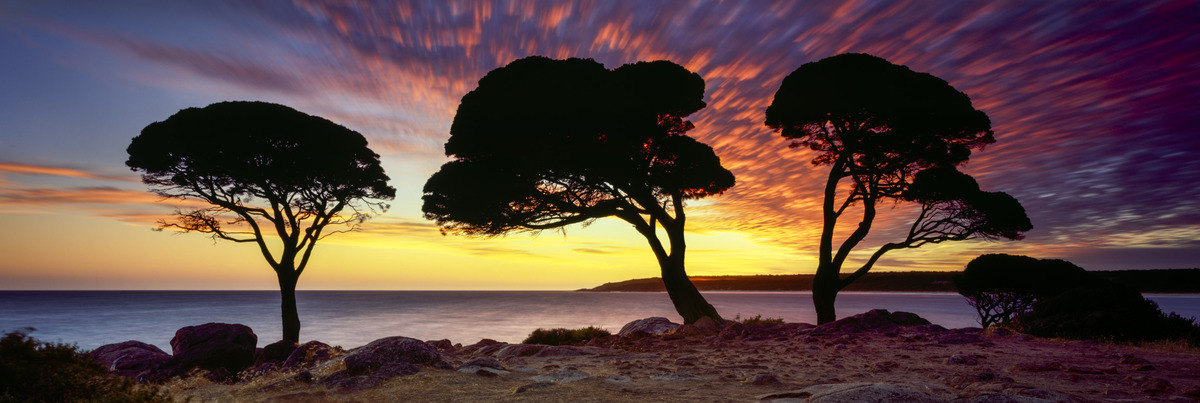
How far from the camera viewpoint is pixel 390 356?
8.71 m

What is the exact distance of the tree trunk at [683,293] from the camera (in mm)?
18625

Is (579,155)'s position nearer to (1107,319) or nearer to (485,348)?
(485,348)

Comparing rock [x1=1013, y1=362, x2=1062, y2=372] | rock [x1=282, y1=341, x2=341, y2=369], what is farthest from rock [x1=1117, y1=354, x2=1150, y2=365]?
rock [x1=282, y1=341, x2=341, y2=369]

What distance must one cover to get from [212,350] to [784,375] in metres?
15.3

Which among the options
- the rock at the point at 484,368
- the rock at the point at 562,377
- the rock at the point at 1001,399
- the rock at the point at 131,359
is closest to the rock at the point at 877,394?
the rock at the point at 1001,399

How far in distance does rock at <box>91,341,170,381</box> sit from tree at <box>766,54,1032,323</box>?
64.3 feet

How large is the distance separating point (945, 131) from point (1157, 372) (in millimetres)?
12710

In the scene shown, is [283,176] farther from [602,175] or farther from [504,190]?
[602,175]

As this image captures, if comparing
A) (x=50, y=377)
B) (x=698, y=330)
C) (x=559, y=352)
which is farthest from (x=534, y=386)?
(x=698, y=330)

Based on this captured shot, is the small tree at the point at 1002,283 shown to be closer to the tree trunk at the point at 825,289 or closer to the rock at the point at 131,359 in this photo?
the tree trunk at the point at 825,289

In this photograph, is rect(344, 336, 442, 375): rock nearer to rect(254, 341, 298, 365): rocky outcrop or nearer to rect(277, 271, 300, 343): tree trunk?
rect(254, 341, 298, 365): rocky outcrop

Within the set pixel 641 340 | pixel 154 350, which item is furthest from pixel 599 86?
pixel 154 350

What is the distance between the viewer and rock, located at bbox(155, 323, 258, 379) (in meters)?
14.5

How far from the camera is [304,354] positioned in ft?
37.1
